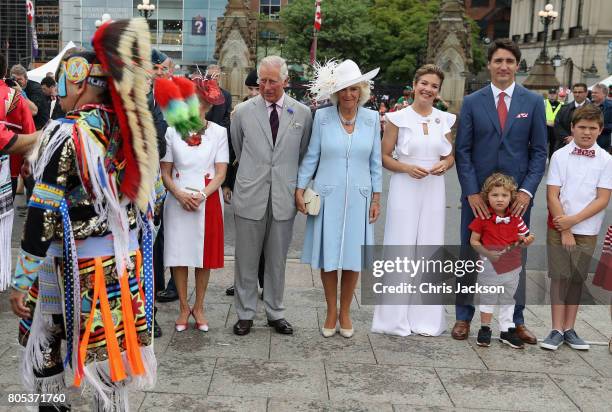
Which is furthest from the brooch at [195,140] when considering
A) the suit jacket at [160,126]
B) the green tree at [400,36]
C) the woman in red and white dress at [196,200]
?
the green tree at [400,36]

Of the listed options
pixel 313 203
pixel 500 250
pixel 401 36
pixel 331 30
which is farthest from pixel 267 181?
pixel 401 36

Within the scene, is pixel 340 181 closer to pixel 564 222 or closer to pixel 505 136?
pixel 505 136

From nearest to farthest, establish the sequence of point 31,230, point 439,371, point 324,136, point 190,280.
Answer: point 31,230, point 439,371, point 324,136, point 190,280

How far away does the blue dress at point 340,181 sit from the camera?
5.62 metres

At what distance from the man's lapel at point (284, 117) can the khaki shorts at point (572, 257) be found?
7.24ft

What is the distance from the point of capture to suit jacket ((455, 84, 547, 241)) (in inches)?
221

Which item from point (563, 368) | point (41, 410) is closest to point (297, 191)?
point (563, 368)

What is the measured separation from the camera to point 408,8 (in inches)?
2039

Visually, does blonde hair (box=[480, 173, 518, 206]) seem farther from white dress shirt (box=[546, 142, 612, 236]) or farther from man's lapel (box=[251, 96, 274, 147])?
man's lapel (box=[251, 96, 274, 147])

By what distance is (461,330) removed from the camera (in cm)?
579

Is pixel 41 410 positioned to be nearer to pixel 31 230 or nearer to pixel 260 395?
pixel 31 230

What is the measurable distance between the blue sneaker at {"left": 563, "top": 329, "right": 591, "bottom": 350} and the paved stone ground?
0.07 metres

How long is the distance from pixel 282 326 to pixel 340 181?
1.21m

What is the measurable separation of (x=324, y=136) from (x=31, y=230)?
9.10ft
